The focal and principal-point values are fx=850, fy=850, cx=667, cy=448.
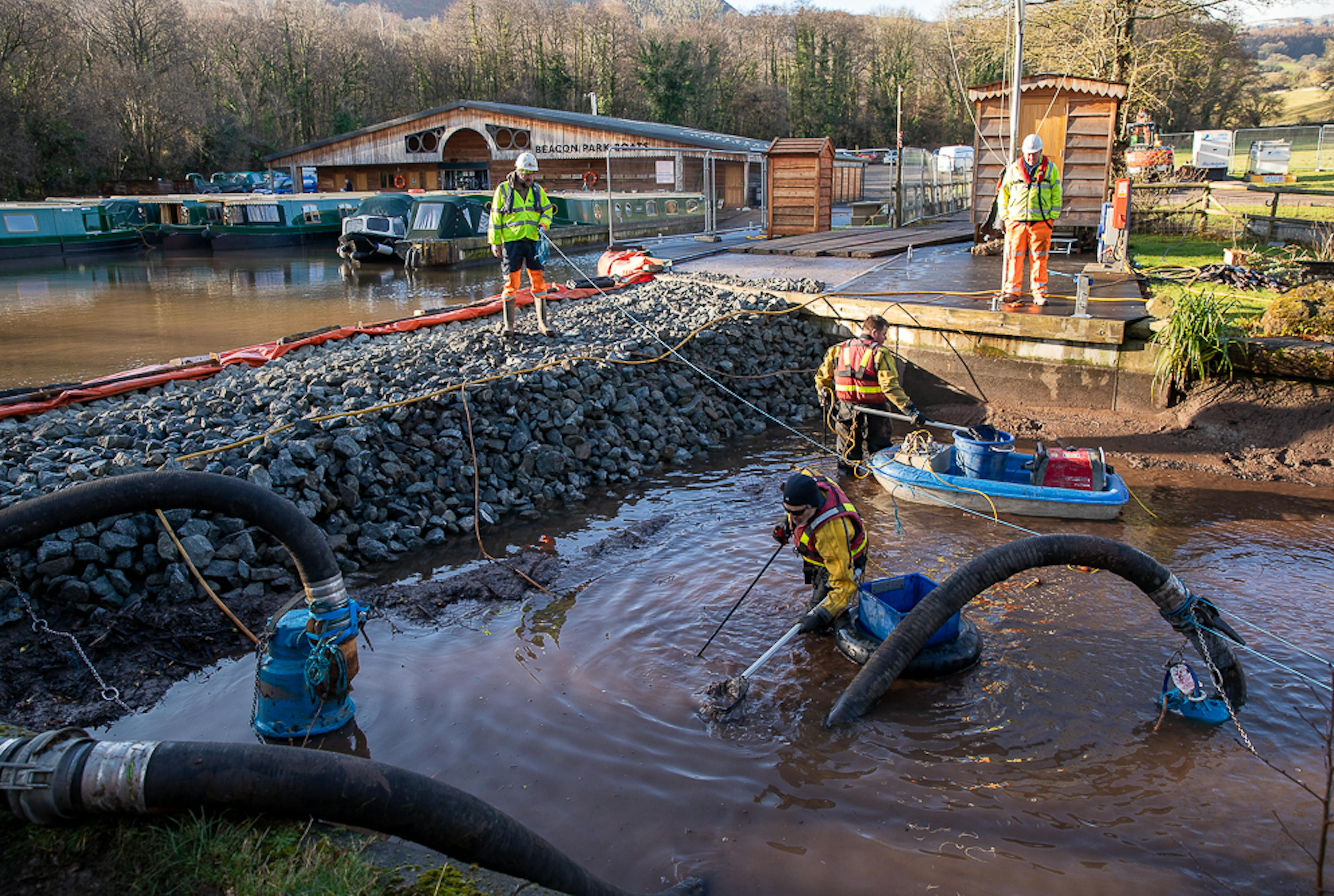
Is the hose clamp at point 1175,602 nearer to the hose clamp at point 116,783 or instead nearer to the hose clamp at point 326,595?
the hose clamp at point 326,595

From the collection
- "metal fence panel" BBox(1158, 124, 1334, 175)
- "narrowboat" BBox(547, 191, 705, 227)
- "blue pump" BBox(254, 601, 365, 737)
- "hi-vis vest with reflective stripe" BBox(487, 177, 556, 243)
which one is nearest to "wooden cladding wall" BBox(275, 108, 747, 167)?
"narrowboat" BBox(547, 191, 705, 227)

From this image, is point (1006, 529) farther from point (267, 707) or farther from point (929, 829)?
point (267, 707)

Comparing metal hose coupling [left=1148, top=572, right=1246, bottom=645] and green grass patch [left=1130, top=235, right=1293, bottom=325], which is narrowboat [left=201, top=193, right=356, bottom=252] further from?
metal hose coupling [left=1148, top=572, right=1246, bottom=645]

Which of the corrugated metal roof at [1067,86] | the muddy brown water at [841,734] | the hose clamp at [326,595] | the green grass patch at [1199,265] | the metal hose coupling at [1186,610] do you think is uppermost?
the corrugated metal roof at [1067,86]

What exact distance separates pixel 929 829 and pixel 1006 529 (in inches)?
168

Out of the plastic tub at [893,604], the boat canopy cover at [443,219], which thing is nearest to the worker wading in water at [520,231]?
the plastic tub at [893,604]

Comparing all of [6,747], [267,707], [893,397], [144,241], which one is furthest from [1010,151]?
[144,241]

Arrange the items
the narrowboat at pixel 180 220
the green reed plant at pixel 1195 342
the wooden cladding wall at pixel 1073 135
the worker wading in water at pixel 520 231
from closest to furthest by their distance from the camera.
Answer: the green reed plant at pixel 1195 342 → the worker wading in water at pixel 520 231 → the wooden cladding wall at pixel 1073 135 → the narrowboat at pixel 180 220

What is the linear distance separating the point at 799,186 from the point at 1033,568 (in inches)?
674

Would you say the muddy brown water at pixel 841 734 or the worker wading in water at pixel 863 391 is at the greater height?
the worker wading in water at pixel 863 391

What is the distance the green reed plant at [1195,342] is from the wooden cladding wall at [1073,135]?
5.15 m

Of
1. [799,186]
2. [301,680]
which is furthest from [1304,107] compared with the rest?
[301,680]

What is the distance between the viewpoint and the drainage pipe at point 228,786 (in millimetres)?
2686

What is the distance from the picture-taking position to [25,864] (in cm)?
275
